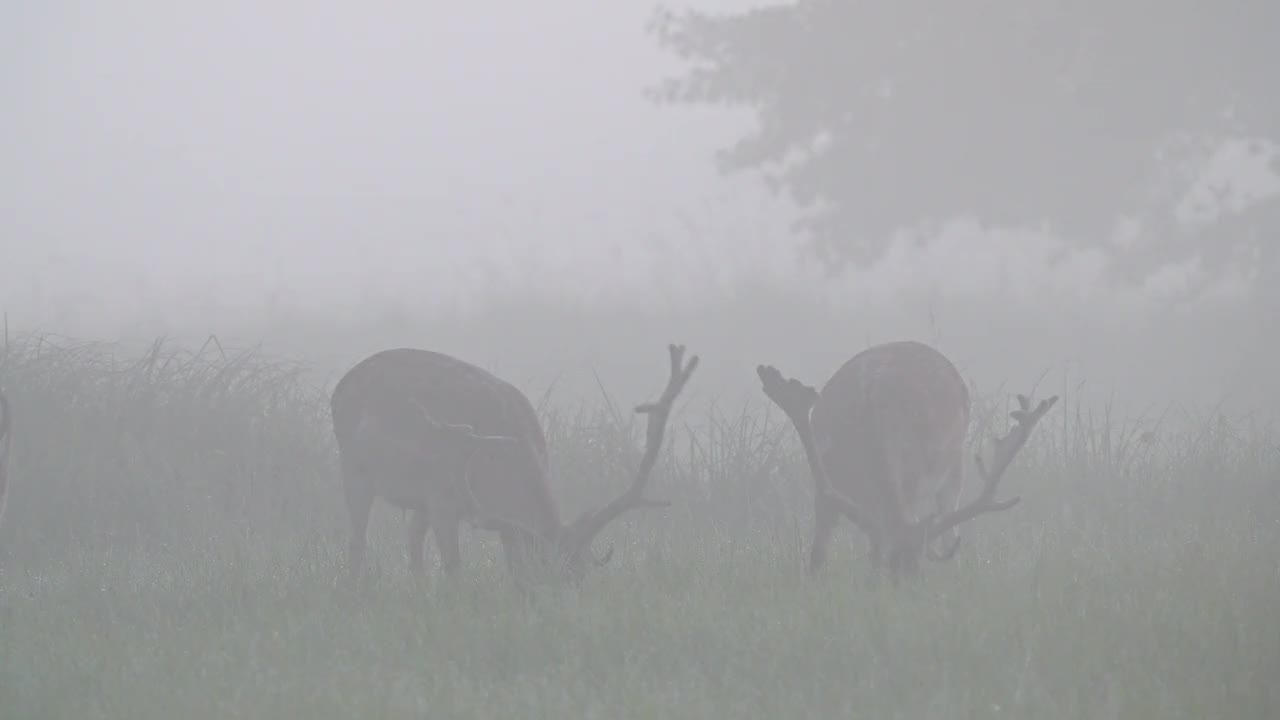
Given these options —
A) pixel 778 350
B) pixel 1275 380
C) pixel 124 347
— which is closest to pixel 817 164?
pixel 778 350

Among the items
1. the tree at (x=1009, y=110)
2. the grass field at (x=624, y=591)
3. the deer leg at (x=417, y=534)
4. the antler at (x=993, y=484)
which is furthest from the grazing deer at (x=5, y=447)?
the tree at (x=1009, y=110)

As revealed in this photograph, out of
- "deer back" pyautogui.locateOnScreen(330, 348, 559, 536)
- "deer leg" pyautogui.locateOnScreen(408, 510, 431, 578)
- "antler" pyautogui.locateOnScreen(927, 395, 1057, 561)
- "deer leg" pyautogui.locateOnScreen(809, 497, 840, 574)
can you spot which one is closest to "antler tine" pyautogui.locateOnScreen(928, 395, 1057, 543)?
"antler" pyautogui.locateOnScreen(927, 395, 1057, 561)

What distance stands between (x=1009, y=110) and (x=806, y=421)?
14.8m

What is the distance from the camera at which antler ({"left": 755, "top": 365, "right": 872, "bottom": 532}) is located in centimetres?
851

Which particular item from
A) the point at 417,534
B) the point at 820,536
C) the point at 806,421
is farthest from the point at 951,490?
the point at 417,534

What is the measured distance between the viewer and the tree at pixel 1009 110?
70.4 ft

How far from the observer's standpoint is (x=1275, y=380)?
21578mm

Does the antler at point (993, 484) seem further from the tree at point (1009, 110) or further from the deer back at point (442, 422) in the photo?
the tree at point (1009, 110)

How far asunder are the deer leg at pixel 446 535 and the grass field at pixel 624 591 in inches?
6.3

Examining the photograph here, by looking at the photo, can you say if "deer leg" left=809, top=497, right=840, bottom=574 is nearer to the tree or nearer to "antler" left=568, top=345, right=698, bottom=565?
"antler" left=568, top=345, right=698, bottom=565

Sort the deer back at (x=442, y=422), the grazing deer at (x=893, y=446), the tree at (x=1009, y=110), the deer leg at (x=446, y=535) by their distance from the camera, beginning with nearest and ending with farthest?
the grazing deer at (x=893, y=446) → the deer back at (x=442, y=422) → the deer leg at (x=446, y=535) → the tree at (x=1009, y=110)

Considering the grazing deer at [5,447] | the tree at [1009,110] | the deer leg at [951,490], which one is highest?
the tree at [1009,110]

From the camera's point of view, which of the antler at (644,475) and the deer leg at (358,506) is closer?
the antler at (644,475)

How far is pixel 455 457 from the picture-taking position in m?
9.31
